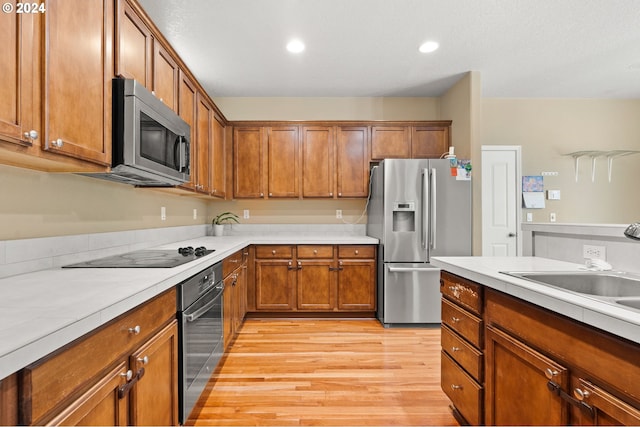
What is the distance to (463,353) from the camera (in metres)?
1.62

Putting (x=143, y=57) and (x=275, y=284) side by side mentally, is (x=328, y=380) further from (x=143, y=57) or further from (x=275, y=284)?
(x=143, y=57)

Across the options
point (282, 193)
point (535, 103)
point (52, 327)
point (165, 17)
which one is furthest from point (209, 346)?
point (535, 103)

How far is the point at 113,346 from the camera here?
39.4 inches

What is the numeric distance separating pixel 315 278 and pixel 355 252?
1.77 feet

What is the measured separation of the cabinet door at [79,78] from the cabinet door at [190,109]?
36.3 inches

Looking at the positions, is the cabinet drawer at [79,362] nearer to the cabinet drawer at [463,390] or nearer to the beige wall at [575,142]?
the cabinet drawer at [463,390]

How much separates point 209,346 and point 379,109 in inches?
137

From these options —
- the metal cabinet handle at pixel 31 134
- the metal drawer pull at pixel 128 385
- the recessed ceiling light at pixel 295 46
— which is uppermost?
the recessed ceiling light at pixel 295 46

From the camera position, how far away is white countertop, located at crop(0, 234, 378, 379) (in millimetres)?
680

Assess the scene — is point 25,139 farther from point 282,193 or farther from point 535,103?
point 535,103

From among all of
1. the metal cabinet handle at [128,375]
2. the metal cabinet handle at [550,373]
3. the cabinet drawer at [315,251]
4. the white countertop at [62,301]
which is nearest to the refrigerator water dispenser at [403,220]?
the cabinet drawer at [315,251]

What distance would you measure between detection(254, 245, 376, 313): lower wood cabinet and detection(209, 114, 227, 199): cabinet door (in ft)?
2.63

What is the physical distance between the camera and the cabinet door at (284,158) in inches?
153

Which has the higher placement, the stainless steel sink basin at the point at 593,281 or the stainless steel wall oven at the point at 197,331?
the stainless steel sink basin at the point at 593,281
